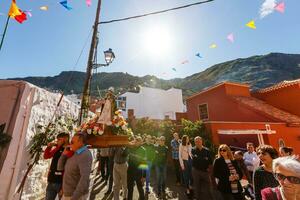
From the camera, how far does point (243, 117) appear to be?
A: 15531mm

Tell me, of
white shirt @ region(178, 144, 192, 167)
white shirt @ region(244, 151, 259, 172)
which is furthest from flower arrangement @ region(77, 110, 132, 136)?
white shirt @ region(244, 151, 259, 172)

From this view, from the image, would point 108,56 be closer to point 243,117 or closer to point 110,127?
point 110,127

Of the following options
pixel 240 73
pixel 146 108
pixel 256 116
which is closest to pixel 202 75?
pixel 240 73

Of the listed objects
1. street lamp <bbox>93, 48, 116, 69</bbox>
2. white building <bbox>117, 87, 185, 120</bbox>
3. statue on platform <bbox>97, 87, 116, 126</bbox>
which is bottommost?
statue on platform <bbox>97, 87, 116, 126</bbox>

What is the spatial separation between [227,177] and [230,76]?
3624 inches

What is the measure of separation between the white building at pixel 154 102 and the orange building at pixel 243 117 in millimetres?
12486

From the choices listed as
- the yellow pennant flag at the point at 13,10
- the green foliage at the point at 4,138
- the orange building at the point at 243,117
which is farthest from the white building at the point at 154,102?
→ the green foliage at the point at 4,138

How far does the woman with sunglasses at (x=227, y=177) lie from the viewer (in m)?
4.50

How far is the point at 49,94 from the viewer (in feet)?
18.2

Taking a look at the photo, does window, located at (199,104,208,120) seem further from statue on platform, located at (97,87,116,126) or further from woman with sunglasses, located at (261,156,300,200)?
woman with sunglasses, located at (261,156,300,200)

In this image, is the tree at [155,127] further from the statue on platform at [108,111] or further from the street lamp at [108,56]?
the statue on platform at [108,111]

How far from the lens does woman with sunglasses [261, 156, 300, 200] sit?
1.85 meters

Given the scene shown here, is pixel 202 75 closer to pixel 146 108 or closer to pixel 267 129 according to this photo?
pixel 146 108

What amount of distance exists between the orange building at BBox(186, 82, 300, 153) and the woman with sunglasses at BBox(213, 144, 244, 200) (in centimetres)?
657
